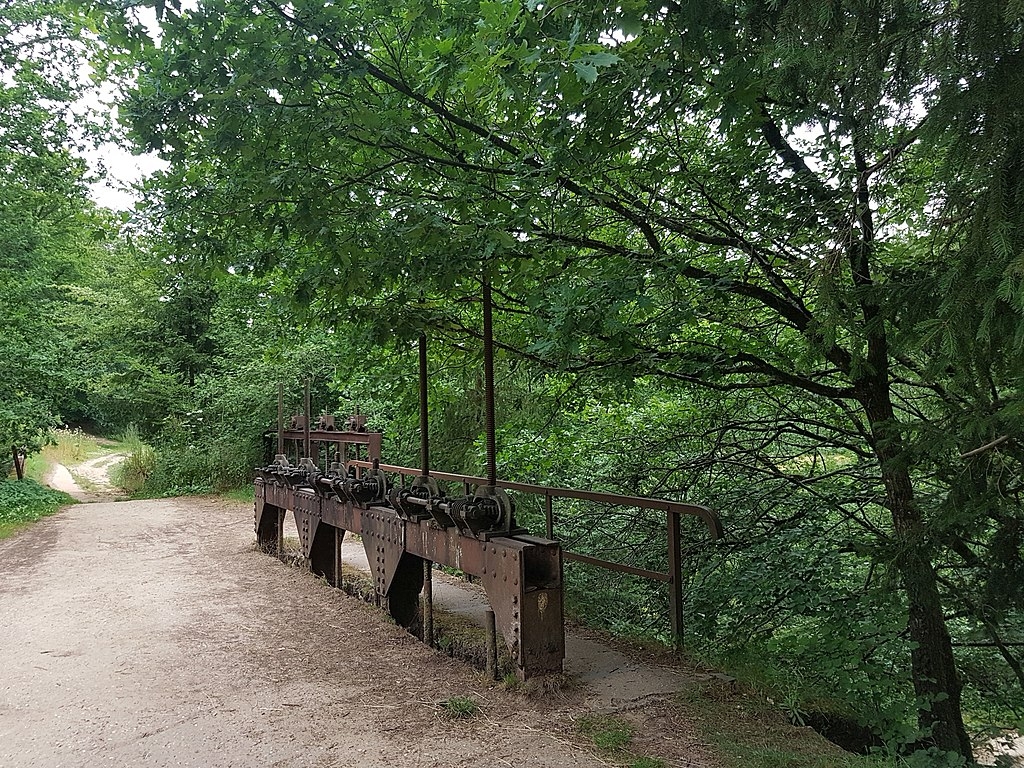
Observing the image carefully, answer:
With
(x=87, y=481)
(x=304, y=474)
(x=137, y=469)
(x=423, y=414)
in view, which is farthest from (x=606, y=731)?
(x=87, y=481)

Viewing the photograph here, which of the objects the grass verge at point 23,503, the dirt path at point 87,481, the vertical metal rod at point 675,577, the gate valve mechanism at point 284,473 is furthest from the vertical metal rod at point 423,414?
the dirt path at point 87,481

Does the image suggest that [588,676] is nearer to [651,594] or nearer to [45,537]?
[651,594]

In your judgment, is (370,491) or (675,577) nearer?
(675,577)

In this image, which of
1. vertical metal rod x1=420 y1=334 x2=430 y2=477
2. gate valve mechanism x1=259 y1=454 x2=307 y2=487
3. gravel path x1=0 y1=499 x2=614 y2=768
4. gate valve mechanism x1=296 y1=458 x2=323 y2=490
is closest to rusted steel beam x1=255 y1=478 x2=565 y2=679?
gravel path x1=0 y1=499 x2=614 y2=768

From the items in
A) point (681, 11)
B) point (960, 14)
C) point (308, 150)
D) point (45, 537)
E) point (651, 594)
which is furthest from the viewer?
point (45, 537)

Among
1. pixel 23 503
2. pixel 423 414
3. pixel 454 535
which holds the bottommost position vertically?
pixel 23 503

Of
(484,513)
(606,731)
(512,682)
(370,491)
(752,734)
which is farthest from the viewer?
(370,491)

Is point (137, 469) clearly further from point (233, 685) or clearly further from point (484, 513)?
point (484, 513)

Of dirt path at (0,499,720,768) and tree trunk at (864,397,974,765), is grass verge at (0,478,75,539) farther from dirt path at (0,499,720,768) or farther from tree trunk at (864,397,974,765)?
tree trunk at (864,397,974,765)

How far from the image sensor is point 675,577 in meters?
4.82

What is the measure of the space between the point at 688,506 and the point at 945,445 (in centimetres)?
149

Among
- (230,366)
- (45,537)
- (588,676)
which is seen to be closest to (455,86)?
(588,676)

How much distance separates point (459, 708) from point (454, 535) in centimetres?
134

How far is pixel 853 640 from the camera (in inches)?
163
